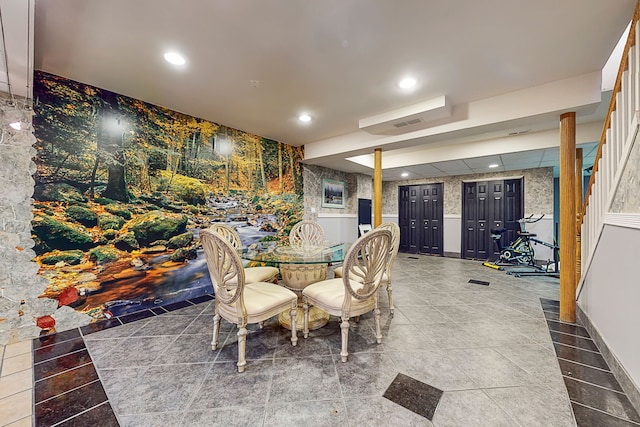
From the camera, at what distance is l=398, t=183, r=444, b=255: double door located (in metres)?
6.61

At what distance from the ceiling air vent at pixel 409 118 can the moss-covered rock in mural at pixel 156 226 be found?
2.83 metres

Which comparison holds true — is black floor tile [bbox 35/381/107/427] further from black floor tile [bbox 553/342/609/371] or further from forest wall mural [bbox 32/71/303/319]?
black floor tile [bbox 553/342/609/371]

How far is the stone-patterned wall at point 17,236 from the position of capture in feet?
6.87

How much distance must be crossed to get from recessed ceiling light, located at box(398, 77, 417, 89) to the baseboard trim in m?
2.70

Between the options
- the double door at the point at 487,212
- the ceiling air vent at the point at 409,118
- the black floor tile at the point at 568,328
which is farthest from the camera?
the double door at the point at 487,212

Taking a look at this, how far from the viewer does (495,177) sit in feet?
19.1

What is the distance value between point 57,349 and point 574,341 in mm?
4426

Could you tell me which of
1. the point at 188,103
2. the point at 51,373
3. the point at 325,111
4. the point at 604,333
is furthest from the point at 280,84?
the point at 604,333

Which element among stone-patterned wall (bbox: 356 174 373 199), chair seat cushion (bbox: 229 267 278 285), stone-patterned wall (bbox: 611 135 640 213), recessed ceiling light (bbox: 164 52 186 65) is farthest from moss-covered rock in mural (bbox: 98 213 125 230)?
stone-patterned wall (bbox: 356 174 373 199)

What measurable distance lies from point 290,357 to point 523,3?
2936mm

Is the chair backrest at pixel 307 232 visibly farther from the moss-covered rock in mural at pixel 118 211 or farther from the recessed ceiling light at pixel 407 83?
the recessed ceiling light at pixel 407 83

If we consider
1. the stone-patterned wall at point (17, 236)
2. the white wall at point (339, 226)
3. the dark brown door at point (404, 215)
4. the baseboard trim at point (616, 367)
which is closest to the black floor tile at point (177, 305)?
the stone-patterned wall at point (17, 236)

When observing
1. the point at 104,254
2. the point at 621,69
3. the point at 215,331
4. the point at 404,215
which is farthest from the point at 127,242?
the point at 404,215

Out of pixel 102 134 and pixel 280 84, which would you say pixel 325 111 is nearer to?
pixel 280 84
